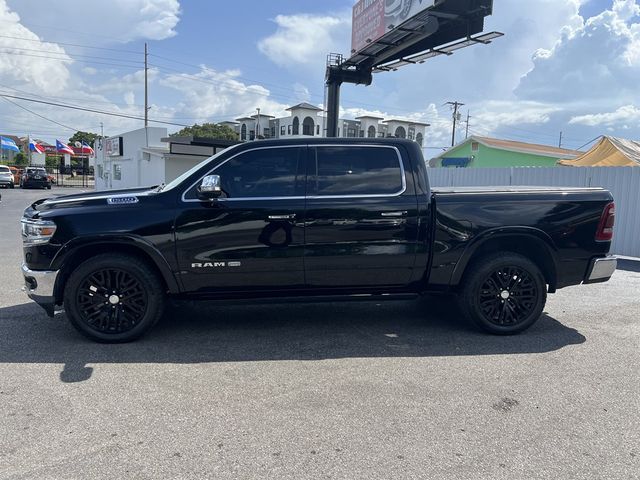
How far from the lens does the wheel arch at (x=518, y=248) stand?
5.19 m

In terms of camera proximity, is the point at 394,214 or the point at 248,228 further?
the point at 394,214

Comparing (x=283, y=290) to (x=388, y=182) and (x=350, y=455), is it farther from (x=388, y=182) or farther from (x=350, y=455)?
(x=350, y=455)

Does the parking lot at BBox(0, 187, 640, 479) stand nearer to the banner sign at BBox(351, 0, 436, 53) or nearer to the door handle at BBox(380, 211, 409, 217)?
the door handle at BBox(380, 211, 409, 217)

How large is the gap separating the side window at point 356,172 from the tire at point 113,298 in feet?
6.18

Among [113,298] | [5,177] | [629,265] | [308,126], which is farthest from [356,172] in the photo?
[308,126]

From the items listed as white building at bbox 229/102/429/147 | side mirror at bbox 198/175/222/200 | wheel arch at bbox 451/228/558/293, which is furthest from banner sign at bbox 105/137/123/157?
white building at bbox 229/102/429/147

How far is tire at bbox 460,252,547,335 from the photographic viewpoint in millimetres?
5254

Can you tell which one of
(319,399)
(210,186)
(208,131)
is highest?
(208,131)

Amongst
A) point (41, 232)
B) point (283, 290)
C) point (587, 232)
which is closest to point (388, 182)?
point (283, 290)

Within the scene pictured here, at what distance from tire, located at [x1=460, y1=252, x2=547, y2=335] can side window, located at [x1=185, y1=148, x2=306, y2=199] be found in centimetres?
210

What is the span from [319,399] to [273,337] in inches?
57.5

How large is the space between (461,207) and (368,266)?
3.75ft

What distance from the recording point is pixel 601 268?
212 inches

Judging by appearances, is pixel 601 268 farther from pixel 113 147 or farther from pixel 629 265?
pixel 113 147
